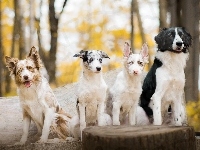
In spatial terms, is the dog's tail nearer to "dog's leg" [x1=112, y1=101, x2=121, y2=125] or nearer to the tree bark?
"dog's leg" [x1=112, y1=101, x2=121, y2=125]

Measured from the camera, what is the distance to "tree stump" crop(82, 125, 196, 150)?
3.63m

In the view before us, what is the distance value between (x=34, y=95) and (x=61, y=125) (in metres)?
0.61

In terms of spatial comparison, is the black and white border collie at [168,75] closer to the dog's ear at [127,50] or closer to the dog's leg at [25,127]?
the dog's ear at [127,50]

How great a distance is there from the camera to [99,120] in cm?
491

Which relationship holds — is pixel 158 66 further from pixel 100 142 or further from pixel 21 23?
pixel 21 23

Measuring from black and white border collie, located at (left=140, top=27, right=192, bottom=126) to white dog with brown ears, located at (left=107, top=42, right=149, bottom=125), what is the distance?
22 cm

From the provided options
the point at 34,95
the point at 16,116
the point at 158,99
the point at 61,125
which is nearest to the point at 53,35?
the point at 16,116

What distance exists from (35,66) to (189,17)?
318 centimetres

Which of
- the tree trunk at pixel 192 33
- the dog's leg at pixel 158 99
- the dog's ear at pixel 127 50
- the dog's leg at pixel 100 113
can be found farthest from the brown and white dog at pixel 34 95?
the tree trunk at pixel 192 33

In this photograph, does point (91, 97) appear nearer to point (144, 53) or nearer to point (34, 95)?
point (34, 95)

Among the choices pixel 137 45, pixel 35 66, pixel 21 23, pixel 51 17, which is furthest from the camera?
pixel 137 45

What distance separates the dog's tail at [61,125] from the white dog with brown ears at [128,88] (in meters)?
0.68

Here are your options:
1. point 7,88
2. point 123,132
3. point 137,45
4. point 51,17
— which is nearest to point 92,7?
point 137,45

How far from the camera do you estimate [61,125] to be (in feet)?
17.4
